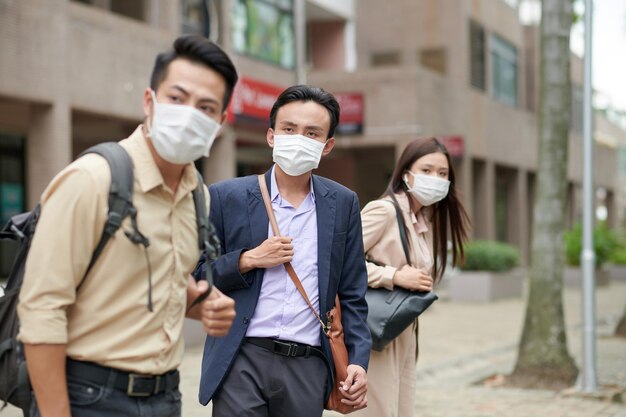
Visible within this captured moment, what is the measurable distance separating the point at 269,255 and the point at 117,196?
1.22 metres

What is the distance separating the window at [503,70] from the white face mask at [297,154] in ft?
118

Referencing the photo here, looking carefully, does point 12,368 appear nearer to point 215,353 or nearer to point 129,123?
point 215,353

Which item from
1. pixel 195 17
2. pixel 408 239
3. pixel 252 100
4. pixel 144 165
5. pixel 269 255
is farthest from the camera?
pixel 252 100

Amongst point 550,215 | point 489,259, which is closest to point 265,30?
point 489,259

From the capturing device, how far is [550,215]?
32.9ft

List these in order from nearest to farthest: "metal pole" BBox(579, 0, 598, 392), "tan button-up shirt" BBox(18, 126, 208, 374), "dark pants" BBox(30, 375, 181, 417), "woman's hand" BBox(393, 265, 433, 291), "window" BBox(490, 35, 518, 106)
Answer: "tan button-up shirt" BBox(18, 126, 208, 374) < "dark pants" BBox(30, 375, 181, 417) < "woman's hand" BBox(393, 265, 433, 291) < "metal pole" BBox(579, 0, 598, 392) < "window" BBox(490, 35, 518, 106)

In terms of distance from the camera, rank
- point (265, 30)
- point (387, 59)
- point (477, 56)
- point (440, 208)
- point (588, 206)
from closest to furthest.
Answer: point (440, 208) < point (588, 206) < point (265, 30) < point (387, 59) < point (477, 56)

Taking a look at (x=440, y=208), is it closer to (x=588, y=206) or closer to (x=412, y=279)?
(x=412, y=279)

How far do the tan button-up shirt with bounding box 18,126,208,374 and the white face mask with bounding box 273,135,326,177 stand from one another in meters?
1.12

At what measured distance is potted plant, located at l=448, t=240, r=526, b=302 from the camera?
2314 centimetres

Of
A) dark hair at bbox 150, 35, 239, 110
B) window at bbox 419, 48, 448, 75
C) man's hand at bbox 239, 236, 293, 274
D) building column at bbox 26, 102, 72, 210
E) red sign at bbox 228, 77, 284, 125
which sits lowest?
man's hand at bbox 239, 236, 293, 274

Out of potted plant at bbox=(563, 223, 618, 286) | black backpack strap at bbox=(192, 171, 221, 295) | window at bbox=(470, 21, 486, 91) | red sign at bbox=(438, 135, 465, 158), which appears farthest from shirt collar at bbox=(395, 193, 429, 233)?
window at bbox=(470, 21, 486, 91)

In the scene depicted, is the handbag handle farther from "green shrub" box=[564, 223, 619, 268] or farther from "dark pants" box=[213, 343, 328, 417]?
"green shrub" box=[564, 223, 619, 268]

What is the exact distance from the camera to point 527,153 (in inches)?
1672
